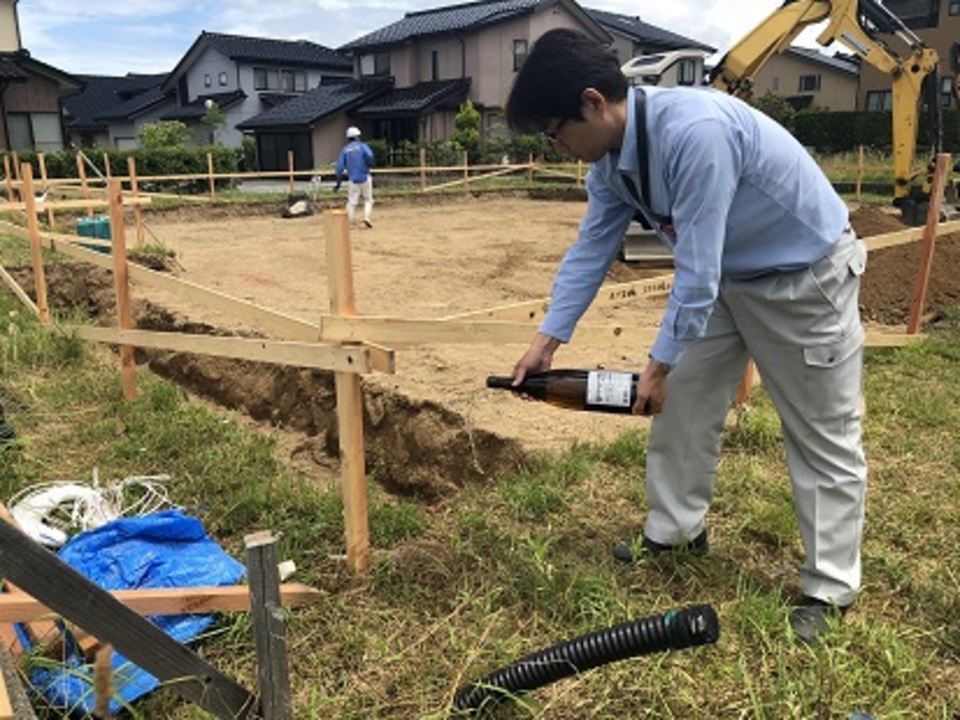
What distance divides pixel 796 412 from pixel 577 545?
105 cm

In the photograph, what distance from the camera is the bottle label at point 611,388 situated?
2553 mm

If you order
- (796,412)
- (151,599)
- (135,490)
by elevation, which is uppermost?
(796,412)

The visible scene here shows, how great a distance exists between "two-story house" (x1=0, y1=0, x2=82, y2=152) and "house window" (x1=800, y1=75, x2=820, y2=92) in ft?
97.4

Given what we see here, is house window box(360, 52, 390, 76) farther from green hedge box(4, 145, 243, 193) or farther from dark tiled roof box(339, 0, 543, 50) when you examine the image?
green hedge box(4, 145, 243, 193)

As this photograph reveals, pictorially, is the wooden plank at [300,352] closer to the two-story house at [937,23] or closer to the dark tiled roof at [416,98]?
the dark tiled roof at [416,98]

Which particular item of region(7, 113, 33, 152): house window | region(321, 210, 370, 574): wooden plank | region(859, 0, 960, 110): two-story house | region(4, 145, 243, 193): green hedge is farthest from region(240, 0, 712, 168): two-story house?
region(321, 210, 370, 574): wooden plank

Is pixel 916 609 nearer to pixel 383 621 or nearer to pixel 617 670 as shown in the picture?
pixel 617 670

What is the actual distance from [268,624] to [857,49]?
490 inches

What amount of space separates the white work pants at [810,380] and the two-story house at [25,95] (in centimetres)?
2874

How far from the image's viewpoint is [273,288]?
9867mm

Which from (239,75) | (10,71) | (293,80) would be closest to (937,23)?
(293,80)

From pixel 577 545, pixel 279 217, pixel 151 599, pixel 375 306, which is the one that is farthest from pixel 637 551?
pixel 279 217

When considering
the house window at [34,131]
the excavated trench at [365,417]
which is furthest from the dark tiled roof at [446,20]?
the excavated trench at [365,417]

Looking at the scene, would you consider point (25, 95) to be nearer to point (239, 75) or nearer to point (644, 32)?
point (239, 75)
